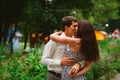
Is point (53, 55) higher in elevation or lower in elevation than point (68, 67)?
higher

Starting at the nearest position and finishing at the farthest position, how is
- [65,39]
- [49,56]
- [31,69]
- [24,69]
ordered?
1. [65,39]
2. [49,56]
3. [31,69]
4. [24,69]

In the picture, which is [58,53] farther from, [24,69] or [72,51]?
[24,69]

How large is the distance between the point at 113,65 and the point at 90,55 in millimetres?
7561

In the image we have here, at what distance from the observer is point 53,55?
551 cm

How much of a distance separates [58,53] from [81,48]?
48 centimetres

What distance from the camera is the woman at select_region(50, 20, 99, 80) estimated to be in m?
5.10

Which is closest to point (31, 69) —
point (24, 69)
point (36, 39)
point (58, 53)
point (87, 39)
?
point (24, 69)

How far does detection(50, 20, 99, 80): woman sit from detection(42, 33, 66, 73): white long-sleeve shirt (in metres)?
0.15

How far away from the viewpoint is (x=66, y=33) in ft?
17.9

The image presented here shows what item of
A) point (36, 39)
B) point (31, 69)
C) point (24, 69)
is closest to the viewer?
point (31, 69)

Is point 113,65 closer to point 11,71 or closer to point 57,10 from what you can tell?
point 11,71

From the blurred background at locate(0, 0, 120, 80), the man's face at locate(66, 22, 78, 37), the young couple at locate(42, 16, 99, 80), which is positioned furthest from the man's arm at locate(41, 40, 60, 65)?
the blurred background at locate(0, 0, 120, 80)

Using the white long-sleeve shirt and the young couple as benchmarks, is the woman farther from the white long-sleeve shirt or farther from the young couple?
the white long-sleeve shirt

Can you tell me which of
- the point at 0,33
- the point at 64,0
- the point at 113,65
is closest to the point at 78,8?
the point at 64,0
